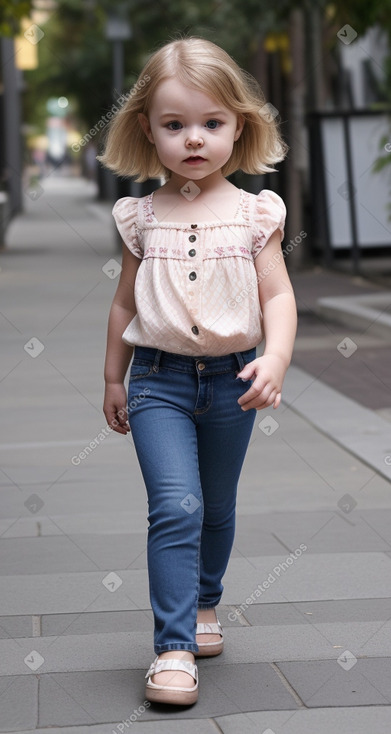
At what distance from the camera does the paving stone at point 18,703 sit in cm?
307

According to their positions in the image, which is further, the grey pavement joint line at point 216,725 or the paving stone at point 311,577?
the paving stone at point 311,577

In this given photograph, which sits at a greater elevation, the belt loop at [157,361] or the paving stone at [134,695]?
the belt loop at [157,361]

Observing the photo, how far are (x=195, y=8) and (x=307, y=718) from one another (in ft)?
85.4

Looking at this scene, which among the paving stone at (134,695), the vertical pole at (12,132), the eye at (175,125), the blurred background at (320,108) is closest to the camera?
the paving stone at (134,695)

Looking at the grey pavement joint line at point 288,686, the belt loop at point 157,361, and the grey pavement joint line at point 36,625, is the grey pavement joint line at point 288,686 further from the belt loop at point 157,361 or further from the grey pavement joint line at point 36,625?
the belt loop at point 157,361

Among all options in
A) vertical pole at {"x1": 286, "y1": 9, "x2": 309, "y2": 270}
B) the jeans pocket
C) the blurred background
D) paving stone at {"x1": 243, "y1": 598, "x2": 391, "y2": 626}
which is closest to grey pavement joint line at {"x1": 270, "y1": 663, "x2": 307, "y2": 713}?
paving stone at {"x1": 243, "y1": 598, "x2": 391, "y2": 626}

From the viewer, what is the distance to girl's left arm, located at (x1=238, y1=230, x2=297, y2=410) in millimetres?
3080

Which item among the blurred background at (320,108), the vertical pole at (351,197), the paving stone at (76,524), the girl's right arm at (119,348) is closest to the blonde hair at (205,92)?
the girl's right arm at (119,348)

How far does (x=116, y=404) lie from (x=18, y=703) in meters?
0.79

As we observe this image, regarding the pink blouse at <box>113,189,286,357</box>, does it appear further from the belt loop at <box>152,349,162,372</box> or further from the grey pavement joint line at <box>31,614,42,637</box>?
the grey pavement joint line at <box>31,614,42,637</box>

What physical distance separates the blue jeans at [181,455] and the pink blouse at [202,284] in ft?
0.19

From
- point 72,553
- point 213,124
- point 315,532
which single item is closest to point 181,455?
point 213,124

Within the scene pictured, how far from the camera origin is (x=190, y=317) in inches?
126

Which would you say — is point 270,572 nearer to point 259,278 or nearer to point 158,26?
point 259,278
